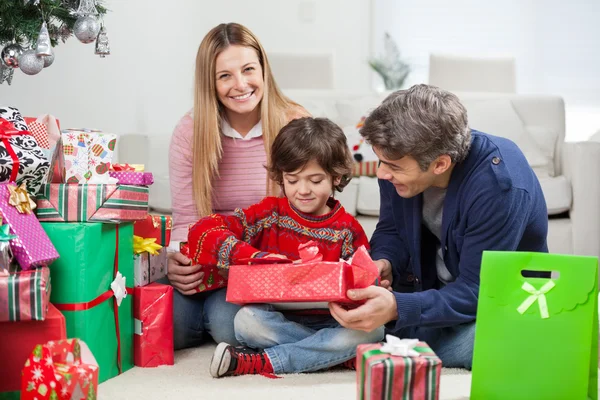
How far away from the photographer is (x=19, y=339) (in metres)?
1.51

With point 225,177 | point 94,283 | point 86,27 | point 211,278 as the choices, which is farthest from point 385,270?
point 86,27

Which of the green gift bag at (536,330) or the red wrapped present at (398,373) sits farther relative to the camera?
the green gift bag at (536,330)

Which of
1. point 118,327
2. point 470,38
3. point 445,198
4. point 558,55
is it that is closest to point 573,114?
point 558,55

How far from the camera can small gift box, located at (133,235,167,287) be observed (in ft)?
6.10

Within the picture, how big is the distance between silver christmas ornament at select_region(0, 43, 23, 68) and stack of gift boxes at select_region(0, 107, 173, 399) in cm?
30

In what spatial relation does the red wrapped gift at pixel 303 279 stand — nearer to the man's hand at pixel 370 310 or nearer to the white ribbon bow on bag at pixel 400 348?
the man's hand at pixel 370 310

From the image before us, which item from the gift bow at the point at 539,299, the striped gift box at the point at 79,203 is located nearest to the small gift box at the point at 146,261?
the striped gift box at the point at 79,203

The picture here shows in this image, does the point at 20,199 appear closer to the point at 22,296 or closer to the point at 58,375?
the point at 22,296

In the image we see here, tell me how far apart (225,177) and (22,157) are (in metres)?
0.76

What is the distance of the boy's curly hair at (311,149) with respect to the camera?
186 centimetres

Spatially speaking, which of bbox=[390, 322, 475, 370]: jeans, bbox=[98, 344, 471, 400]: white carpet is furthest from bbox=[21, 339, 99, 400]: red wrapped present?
bbox=[390, 322, 475, 370]: jeans

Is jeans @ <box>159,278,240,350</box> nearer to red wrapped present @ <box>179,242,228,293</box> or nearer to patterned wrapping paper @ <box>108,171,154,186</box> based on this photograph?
red wrapped present @ <box>179,242,228,293</box>

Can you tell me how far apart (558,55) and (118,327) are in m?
5.00

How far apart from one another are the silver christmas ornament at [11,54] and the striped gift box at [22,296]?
740 millimetres
